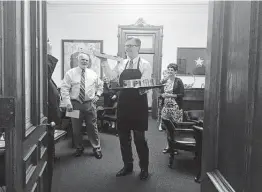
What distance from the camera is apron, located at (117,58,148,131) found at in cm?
321

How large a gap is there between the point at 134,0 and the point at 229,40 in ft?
22.8

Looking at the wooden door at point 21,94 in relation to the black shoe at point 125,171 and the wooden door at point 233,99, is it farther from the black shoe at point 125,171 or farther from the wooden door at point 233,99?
the black shoe at point 125,171

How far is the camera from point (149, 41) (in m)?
7.82

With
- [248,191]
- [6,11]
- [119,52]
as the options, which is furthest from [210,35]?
[119,52]

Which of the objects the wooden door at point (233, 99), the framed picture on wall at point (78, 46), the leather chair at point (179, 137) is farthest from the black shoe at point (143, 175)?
the framed picture on wall at point (78, 46)

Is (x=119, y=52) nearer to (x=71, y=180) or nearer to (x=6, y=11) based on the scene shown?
(x=71, y=180)

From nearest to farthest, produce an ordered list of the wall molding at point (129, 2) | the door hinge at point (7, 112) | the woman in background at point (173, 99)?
the door hinge at point (7, 112)
the woman in background at point (173, 99)
the wall molding at point (129, 2)

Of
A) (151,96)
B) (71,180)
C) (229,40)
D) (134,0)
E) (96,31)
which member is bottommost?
(71,180)

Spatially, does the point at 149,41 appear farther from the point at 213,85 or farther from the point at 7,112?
the point at 7,112

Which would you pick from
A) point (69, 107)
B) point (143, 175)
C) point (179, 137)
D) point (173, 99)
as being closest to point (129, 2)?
point (173, 99)

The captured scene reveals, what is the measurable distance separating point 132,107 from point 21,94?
219cm

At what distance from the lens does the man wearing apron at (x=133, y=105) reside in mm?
3215

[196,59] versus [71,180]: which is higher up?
[196,59]

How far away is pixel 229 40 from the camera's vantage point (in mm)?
1032
